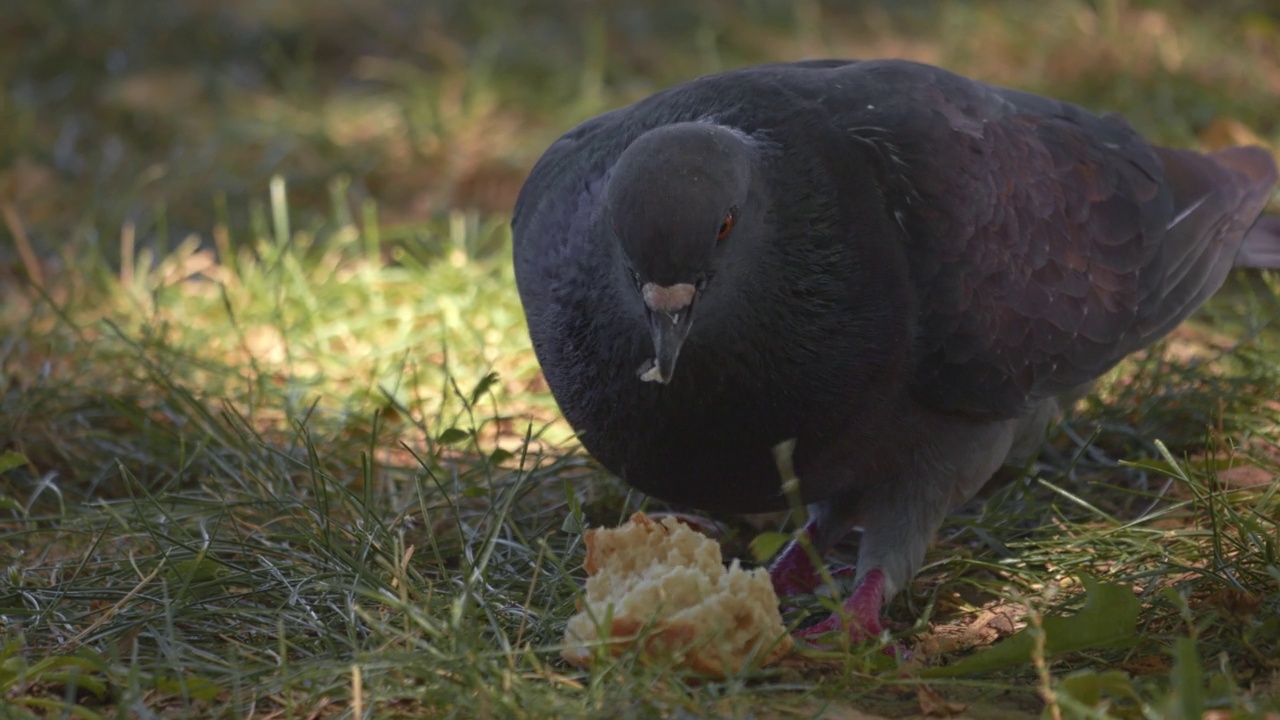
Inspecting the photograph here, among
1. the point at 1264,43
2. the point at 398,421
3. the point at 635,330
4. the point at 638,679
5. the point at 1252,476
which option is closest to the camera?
the point at 638,679

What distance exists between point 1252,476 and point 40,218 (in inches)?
219

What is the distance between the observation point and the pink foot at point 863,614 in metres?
A: 3.17

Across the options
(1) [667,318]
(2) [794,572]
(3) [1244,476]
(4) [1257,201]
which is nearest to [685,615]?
(1) [667,318]

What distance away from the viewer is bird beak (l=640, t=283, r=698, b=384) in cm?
287

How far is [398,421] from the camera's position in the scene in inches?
186

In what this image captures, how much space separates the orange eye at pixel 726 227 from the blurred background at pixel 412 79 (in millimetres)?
3290

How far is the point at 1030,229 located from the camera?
3822mm

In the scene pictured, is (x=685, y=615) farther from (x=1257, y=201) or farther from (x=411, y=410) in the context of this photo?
(x=1257, y=201)

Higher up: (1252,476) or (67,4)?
(67,4)

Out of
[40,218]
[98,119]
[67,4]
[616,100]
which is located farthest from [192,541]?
[67,4]

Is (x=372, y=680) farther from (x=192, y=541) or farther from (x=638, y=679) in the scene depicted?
(x=192, y=541)

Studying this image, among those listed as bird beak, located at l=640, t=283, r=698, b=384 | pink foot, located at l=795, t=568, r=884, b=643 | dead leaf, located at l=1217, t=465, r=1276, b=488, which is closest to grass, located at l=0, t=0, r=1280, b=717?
dead leaf, located at l=1217, t=465, r=1276, b=488

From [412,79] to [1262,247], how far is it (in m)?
4.97

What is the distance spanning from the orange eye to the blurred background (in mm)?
3290
